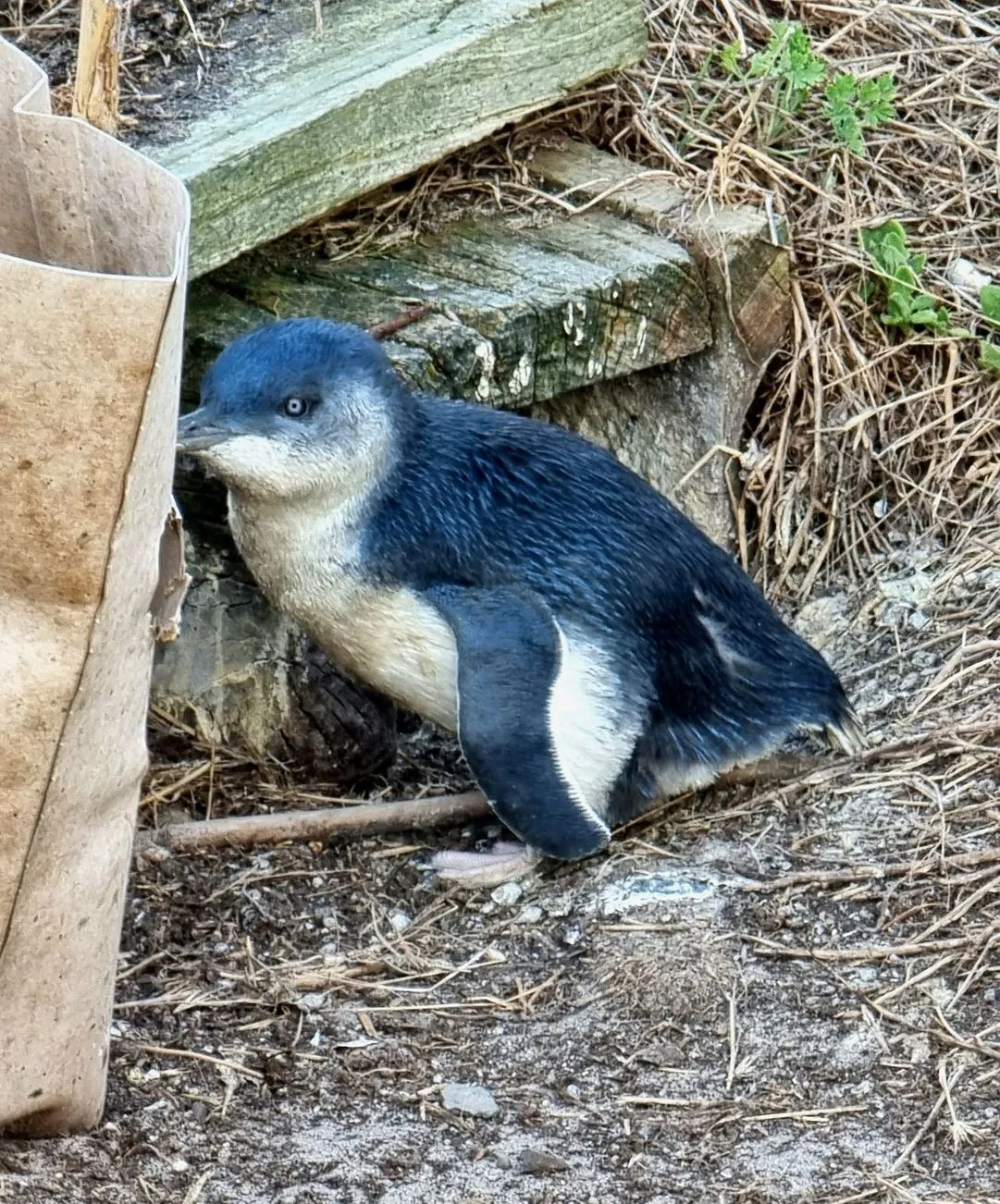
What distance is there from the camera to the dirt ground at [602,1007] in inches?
118

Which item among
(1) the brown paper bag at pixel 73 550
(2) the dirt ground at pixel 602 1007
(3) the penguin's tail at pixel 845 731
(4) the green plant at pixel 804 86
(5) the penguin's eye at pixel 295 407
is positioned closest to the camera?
(1) the brown paper bag at pixel 73 550

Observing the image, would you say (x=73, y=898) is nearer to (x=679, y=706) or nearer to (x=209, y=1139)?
(x=209, y=1139)

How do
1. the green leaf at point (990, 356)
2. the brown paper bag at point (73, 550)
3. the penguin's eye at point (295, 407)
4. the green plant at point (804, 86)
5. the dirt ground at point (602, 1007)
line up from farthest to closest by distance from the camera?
1. the green plant at point (804, 86)
2. the green leaf at point (990, 356)
3. the penguin's eye at point (295, 407)
4. the dirt ground at point (602, 1007)
5. the brown paper bag at point (73, 550)

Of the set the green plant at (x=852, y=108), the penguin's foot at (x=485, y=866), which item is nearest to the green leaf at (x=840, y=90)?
the green plant at (x=852, y=108)

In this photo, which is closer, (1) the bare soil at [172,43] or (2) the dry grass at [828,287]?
(1) the bare soil at [172,43]

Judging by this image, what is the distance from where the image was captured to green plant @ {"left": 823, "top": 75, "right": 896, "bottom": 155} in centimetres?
526

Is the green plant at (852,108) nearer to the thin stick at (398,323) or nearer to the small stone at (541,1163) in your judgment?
the thin stick at (398,323)

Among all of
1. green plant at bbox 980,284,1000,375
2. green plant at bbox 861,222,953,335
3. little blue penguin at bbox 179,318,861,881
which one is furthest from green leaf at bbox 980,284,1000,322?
little blue penguin at bbox 179,318,861,881

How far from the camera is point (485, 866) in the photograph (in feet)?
13.4

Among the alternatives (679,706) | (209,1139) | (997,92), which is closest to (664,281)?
(679,706)

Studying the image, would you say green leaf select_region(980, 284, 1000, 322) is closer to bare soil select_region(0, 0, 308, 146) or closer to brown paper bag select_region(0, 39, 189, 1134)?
bare soil select_region(0, 0, 308, 146)

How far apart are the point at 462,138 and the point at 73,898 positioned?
103 inches

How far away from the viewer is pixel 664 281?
15.8 ft

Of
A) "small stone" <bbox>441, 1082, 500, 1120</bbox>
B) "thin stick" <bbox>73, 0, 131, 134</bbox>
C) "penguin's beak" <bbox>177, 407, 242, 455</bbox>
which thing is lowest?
"small stone" <bbox>441, 1082, 500, 1120</bbox>
